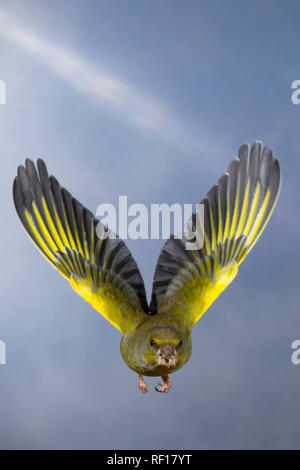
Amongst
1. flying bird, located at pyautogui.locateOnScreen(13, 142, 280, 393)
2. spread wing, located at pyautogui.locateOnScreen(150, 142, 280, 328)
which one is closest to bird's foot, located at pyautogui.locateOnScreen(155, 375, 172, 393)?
flying bird, located at pyautogui.locateOnScreen(13, 142, 280, 393)

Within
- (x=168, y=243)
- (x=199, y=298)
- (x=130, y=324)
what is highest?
(x=168, y=243)

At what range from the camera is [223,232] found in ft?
21.4

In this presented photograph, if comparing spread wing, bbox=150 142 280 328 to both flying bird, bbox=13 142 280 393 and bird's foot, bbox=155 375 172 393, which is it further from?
bird's foot, bbox=155 375 172 393

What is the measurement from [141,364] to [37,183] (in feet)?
8.53

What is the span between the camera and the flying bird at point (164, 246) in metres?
5.97

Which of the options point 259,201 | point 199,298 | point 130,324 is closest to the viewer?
point 130,324

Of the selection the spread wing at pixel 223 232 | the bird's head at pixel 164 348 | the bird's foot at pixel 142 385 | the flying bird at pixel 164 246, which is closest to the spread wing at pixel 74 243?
the flying bird at pixel 164 246

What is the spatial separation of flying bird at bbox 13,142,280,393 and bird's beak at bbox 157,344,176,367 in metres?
0.85

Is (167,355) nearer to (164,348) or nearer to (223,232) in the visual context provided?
(164,348)

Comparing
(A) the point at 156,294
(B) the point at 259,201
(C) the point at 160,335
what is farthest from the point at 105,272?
(B) the point at 259,201

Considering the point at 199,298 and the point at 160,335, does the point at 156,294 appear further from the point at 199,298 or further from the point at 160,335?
the point at 160,335

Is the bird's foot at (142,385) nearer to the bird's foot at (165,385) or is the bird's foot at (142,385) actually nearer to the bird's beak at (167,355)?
the bird's foot at (165,385)

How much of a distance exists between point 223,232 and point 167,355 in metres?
2.21

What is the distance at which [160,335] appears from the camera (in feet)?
16.1
